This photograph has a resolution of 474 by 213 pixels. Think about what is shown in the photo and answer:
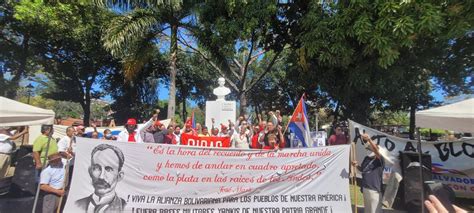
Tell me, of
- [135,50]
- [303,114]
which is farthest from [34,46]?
[303,114]

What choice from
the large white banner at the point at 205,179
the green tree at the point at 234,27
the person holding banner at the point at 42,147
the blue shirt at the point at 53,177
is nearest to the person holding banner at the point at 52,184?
the blue shirt at the point at 53,177

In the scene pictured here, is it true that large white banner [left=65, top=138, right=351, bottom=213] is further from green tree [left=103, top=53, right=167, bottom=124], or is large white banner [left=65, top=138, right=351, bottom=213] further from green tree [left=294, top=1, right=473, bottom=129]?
green tree [left=103, top=53, right=167, bottom=124]

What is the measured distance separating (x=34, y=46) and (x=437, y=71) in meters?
23.3

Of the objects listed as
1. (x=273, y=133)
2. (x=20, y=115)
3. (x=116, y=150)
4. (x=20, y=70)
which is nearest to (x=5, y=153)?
(x=20, y=115)

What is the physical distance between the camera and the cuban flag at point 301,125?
9.73 m

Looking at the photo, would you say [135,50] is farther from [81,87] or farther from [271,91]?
[271,91]

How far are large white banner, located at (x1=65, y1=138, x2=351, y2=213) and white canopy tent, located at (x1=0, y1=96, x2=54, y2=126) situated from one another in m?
1.02

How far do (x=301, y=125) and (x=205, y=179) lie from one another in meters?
3.57

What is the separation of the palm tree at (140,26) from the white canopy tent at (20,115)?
7.88 m

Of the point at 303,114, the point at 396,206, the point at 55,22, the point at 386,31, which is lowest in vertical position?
the point at 396,206

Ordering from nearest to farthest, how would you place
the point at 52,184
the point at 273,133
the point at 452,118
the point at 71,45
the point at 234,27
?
the point at 52,184, the point at 452,118, the point at 273,133, the point at 234,27, the point at 71,45

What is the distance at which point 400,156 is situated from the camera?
7.75 metres

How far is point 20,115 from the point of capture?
23.6 feet

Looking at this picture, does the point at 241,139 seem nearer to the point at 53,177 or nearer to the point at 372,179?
the point at 372,179
